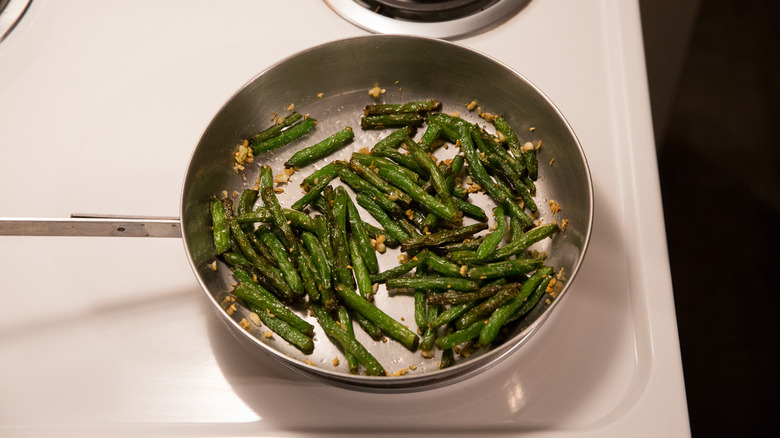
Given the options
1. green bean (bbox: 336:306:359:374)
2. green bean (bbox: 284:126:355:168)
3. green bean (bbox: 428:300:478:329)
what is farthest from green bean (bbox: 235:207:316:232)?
green bean (bbox: 428:300:478:329)

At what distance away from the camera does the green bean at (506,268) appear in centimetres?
199

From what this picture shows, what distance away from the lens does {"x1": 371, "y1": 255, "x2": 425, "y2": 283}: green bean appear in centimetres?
205

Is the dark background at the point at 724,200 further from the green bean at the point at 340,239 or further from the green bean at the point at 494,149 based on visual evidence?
the green bean at the point at 340,239

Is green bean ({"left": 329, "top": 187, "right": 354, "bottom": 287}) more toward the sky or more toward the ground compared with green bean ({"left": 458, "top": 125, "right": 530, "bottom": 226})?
more toward the ground

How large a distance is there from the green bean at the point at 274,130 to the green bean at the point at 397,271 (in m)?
0.64

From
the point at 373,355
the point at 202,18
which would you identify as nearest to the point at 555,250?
the point at 373,355

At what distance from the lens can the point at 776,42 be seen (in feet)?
13.7

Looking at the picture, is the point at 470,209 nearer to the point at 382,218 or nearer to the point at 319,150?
the point at 382,218

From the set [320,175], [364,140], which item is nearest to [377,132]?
[364,140]

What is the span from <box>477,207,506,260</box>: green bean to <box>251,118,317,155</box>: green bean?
2.41 ft

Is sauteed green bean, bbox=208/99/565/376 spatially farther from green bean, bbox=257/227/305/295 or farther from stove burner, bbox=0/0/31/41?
stove burner, bbox=0/0/31/41

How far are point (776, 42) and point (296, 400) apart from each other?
13.0 feet

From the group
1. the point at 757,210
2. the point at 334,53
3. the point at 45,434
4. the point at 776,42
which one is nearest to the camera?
the point at 45,434

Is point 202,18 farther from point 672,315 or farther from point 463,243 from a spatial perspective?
point 672,315
